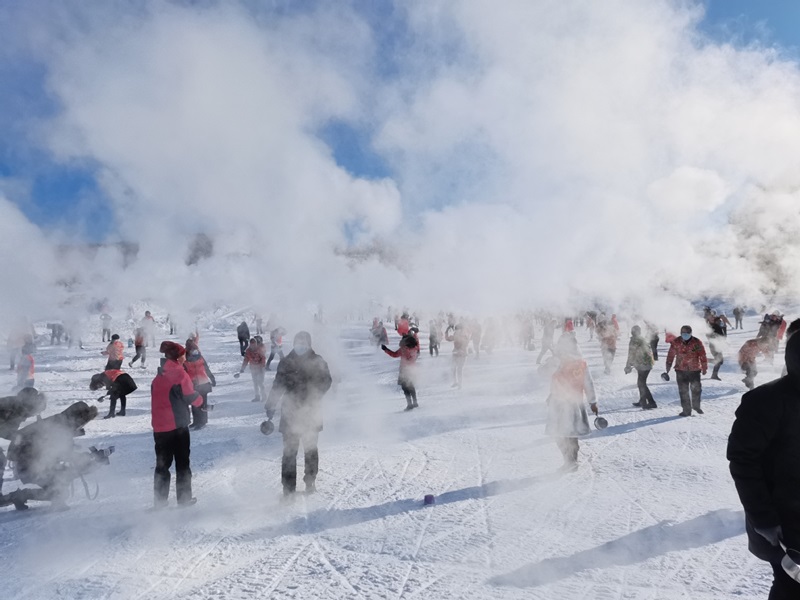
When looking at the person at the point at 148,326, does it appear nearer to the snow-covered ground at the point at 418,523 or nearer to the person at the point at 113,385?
the person at the point at 113,385

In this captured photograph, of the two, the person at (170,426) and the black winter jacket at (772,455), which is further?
the person at (170,426)

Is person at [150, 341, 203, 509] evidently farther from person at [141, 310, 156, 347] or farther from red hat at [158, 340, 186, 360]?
person at [141, 310, 156, 347]

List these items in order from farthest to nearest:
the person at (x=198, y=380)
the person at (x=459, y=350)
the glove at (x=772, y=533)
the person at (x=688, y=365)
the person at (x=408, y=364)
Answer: the person at (x=459, y=350) → the person at (x=408, y=364) → the person at (x=198, y=380) → the person at (x=688, y=365) → the glove at (x=772, y=533)

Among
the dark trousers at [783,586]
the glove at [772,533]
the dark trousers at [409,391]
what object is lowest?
the dark trousers at [409,391]

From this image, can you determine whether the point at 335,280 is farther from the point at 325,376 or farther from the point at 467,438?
the point at 325,376

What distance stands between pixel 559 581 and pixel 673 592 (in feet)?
2.76

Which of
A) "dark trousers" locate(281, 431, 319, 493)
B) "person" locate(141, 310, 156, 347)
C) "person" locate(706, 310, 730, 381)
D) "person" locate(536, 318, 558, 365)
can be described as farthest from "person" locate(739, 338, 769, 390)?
"person" locate(141, 310, 156, 347)

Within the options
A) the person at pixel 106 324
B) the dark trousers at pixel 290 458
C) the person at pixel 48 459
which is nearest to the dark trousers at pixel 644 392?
the dark trousers at pixel 290 458

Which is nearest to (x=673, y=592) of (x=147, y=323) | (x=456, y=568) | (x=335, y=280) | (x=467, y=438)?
(x=456, y=568)

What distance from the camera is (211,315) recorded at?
3588 cm

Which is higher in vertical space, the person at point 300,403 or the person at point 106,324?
the person at point 106,324

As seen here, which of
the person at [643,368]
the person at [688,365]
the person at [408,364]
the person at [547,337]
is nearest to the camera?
the person at [688,365]

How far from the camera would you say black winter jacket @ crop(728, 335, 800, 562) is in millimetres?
2547

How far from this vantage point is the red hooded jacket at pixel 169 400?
19.1 feet
